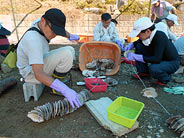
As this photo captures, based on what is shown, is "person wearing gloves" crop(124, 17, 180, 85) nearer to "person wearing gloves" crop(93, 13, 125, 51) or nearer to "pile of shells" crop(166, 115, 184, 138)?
"pile of shells" crop(166, 115, 184, 138)

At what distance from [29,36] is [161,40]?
6.19 feet

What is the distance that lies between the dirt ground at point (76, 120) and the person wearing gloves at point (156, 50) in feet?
1.18

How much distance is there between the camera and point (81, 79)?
9.94ft

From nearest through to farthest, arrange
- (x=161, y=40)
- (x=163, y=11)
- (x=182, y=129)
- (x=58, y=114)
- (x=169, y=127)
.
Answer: (x=182, y=129) < (x=169, y=127) < (x=58, y=114) < (x=161, y=40) < (x=163, y=11)

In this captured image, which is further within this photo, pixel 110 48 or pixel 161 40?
pixel 110 48

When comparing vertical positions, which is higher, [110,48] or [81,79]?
[110,48]

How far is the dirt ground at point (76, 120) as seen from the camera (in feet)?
5.45

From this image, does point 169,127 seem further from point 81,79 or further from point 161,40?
point 81,79

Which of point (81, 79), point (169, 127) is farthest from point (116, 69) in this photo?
point (169, 127)

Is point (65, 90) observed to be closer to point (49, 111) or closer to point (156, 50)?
point (49, 111)

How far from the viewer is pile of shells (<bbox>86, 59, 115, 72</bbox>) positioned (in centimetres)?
340

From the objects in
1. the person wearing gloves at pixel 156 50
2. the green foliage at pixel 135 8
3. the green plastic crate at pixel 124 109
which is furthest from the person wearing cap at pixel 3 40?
the green foliage at pixel 135 8

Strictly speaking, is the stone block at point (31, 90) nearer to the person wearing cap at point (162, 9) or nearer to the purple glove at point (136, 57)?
the purple glove at point (136, 57)

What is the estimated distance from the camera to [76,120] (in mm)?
1872
